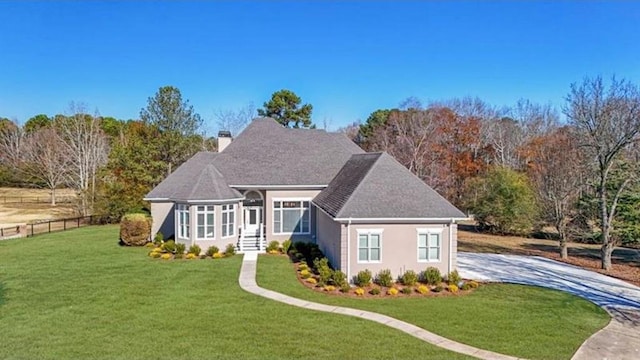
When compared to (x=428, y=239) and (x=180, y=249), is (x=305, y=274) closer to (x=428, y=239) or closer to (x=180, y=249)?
(x=428, y=239)

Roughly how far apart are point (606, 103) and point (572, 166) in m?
5.50

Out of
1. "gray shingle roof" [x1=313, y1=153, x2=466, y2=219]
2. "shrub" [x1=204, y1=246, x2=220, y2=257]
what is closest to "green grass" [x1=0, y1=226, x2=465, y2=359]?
"shrub" [x1=204, y1=246, x2=220, y2=257]

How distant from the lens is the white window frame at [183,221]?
22.9 meters

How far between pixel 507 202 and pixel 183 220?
2748 cm

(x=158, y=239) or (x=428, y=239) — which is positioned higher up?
(x=428, y=239)

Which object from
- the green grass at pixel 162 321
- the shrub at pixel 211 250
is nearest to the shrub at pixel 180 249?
the shrub at pixel 211 250

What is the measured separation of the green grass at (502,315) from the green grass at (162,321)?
1495 mm

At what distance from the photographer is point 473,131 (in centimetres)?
4600

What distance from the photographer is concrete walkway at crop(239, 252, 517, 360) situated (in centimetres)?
1048

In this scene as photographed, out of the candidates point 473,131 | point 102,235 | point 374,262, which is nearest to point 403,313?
point 374,262

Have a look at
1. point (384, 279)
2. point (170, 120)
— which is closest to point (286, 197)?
point (384, 279)

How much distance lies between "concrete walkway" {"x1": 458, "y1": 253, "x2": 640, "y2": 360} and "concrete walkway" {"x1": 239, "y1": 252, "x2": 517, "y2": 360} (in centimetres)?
254

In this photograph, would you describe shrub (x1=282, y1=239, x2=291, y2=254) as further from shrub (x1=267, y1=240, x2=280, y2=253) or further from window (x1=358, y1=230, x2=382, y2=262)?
window (x1=358, y1=230, x2=382, y2=262)

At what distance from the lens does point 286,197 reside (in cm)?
2483
